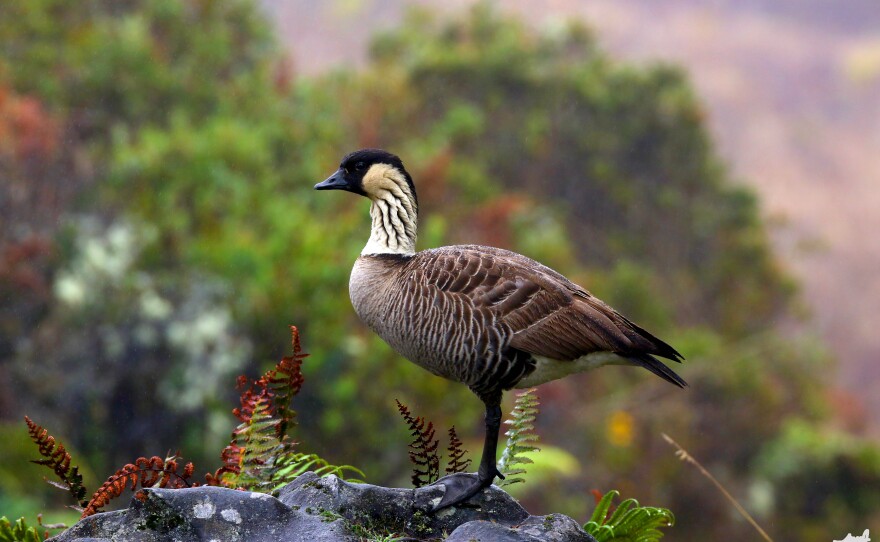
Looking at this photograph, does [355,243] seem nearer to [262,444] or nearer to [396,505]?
[262,444]

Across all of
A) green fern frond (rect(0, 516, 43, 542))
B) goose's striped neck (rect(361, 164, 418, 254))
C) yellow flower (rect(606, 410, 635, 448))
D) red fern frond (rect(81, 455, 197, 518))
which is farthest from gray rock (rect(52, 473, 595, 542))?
yellow flower (rect(606, 410, 635, 448))

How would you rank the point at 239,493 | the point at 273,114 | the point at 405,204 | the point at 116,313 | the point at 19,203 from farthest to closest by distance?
1. the point at 273,114
2. the point at 19,203
3. the point at 116,313
4. the point at 405,204
5. the point at 239,493

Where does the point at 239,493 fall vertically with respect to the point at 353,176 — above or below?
below

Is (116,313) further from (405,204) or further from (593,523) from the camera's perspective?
(593,523)

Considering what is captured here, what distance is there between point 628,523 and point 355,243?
10740 mm

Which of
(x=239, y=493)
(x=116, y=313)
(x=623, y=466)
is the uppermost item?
(x=623, y=466)

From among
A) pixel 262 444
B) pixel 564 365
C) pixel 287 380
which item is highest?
pixel 564 365

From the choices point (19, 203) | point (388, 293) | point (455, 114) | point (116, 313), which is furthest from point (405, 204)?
point (455, 114)

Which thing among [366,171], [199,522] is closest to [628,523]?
[199,522]

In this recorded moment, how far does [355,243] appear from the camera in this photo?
15000 millimetres

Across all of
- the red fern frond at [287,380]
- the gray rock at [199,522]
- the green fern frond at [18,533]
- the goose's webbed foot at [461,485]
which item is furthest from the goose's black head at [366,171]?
the green fern frond at [18,533]

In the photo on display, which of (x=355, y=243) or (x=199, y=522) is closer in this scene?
(x=199, y=522)

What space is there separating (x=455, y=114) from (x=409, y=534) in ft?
74.7

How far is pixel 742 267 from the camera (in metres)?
27.3
